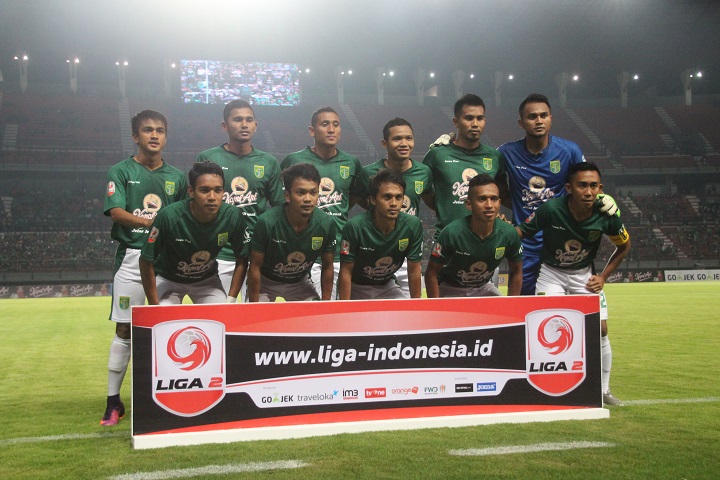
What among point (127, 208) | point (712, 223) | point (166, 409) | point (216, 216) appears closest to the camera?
point (166, 409)

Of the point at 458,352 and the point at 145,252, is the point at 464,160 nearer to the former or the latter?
the point at 458,352

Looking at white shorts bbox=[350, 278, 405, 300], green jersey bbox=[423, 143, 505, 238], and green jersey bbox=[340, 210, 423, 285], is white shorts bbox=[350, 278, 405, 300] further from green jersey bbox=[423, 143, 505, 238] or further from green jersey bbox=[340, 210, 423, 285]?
green jersey bbox=[423, 143, 505, 238]

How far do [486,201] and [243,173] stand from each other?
2185mm

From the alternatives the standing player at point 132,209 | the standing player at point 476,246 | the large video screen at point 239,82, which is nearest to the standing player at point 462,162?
the standing player at point 476,246

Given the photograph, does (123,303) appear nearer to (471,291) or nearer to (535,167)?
(471,291)

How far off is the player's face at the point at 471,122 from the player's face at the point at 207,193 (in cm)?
231

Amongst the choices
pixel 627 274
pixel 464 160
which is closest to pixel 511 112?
pixel 627 274

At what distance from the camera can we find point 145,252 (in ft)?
17.6

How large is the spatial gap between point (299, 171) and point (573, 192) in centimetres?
224

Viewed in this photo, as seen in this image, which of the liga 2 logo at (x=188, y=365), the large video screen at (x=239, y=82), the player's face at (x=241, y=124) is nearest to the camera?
the liga 2 logo at (x=188, y=365)

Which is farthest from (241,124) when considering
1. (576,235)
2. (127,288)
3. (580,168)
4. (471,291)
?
(576,235)

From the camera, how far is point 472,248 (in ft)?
19.4

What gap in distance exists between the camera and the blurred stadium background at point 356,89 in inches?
1291

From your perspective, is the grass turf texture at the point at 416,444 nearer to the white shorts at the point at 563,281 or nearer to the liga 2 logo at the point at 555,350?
the liga 2 logo at the point at 555,350
